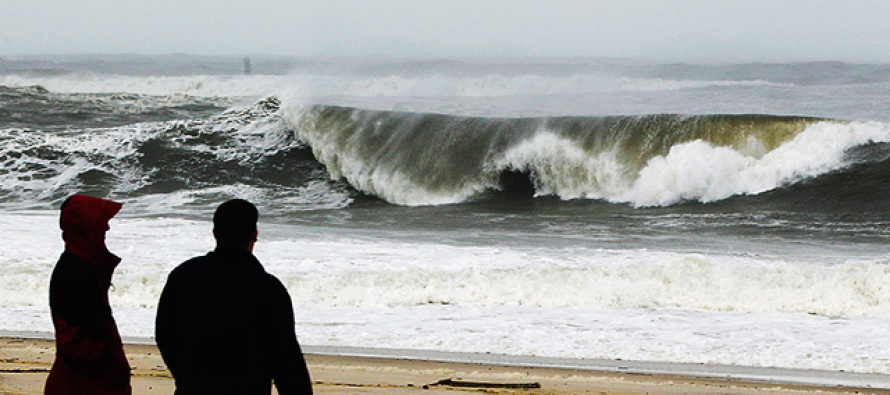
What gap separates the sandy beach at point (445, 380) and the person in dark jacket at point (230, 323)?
290 centimetres

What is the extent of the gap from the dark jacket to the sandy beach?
2.89 m

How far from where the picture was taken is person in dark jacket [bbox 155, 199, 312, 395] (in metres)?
2.47

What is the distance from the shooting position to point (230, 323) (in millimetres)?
2492

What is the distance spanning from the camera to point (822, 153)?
1691cm

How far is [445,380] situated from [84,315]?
299 centimetres

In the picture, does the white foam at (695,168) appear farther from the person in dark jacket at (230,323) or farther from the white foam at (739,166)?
the person in dark jacket at (230,323)

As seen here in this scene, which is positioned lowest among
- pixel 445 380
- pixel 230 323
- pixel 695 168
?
pixel 445 380

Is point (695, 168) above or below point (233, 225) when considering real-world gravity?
below

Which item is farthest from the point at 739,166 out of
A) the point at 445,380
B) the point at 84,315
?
the point at 84,315

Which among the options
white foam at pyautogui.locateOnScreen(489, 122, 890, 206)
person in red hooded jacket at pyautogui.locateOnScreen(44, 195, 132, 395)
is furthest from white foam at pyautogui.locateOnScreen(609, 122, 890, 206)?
person in red hooded jacket at pyautogui.locateOnScreen(44, 195, 132, 395)

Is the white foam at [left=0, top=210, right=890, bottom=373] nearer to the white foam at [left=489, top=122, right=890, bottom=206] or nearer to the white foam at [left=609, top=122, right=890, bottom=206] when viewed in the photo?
the white foam at [left=609, top=122, right=890, bottom=206]

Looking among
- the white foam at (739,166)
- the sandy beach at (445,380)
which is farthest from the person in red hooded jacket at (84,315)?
the white foam at (739,166)

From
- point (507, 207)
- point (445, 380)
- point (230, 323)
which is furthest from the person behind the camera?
point (507, 207)

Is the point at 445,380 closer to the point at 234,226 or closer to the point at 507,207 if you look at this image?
the point at 234,226
